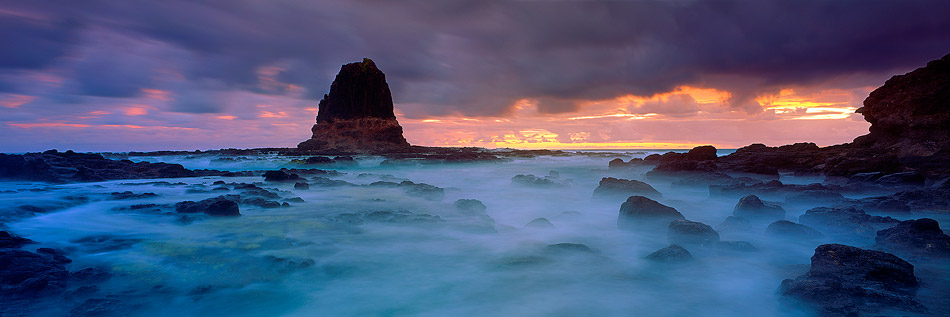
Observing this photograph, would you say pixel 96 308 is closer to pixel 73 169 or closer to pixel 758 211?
pixel 758 211

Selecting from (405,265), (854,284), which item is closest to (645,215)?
(854,284)

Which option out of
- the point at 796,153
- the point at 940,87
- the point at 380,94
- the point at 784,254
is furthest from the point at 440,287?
the point at 380,94

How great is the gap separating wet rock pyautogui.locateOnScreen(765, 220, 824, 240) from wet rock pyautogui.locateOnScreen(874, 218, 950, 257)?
0.92m

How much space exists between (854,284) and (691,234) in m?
2.78

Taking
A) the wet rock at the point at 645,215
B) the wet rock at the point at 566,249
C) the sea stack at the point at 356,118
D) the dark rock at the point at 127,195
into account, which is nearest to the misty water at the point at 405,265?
the wet rock at the point at 566,249

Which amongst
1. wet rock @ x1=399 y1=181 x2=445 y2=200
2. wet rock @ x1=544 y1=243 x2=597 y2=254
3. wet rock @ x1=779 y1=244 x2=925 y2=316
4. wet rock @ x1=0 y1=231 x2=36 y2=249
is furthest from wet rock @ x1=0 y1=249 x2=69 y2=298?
wet rock @ x1=399 y1=181 x2=445 y2=200

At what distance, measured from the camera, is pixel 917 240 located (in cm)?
577

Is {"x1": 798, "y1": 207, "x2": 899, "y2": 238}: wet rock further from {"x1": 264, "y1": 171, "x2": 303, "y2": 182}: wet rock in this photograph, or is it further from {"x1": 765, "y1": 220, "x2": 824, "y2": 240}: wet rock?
{"x1": 264, "y1": 171, "x2": 303, "y2": 182}: wet rock

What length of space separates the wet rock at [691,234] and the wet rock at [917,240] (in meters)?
2.38

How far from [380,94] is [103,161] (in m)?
49.6

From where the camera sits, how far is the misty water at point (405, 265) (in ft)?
15.5

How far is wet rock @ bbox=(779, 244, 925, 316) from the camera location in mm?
3854

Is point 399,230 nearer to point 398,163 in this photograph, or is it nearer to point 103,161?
point 103,161

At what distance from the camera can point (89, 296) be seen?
4523 mm
